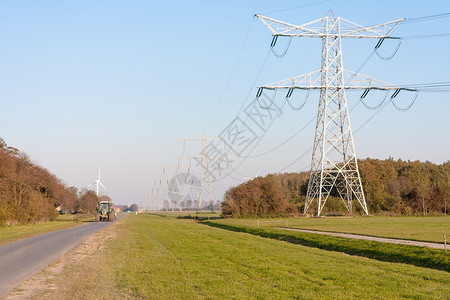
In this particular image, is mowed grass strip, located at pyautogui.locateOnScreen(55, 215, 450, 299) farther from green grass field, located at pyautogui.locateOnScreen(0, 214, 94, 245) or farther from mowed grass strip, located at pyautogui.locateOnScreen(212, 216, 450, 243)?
green grass field, located at pyautogui.locateOnScreen(0, 214, 94, 245)

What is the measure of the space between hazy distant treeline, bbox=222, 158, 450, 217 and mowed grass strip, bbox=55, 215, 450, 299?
53.7 meters

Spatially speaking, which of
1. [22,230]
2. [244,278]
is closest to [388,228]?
[244,278]

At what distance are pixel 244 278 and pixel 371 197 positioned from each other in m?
86.0

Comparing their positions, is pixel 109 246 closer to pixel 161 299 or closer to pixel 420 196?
pixel 161 299

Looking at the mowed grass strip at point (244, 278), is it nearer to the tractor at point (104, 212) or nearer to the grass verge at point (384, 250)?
the grass verge at point (384, 250)

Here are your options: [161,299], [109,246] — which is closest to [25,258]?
[109,246]

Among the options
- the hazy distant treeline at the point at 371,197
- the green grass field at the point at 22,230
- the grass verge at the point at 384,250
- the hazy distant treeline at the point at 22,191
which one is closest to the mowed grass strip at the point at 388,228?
the grass verge at the point at 384,250

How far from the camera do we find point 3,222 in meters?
47.1

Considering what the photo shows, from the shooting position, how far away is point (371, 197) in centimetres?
9469

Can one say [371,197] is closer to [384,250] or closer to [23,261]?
[384,250]

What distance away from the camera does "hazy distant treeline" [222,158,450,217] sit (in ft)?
248

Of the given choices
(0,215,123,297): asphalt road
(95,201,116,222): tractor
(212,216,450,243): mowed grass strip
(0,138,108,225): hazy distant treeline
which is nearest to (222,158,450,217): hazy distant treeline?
(95,201,116,222): tractor

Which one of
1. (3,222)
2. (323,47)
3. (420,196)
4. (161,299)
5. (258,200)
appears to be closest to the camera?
(161,299)

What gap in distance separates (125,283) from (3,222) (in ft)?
130
